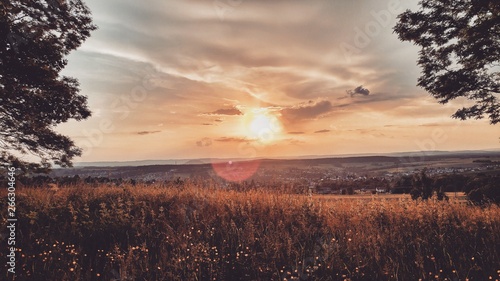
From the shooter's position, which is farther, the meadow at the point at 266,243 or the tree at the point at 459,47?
the tree at the point at 459,47

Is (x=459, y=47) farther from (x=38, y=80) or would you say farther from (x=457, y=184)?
(x=457, y=184)

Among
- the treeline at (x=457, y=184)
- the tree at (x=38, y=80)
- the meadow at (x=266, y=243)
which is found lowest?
the treeline at (x=457, y=184)

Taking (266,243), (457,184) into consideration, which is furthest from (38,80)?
(457,184)

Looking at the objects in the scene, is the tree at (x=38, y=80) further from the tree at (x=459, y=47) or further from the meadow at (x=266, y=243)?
the tree at (x=459, y=47)

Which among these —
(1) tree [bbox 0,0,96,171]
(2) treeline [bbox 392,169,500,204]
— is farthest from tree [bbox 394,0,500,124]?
(1) tree [bbox 0,0,96,171]

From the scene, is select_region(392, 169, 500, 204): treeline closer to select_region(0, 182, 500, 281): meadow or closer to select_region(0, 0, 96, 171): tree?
select_region(0, 182, 500, 281): meadow

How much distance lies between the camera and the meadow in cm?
468

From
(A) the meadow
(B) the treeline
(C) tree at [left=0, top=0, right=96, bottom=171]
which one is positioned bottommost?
(B) the treeline

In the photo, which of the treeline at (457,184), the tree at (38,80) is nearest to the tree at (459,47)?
the treeline at (457,184)

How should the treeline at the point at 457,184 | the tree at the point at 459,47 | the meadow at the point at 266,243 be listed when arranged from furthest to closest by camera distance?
1. the treeline at the point at 457,184
2. the tree at the point at 459,47
3. the meadow at the point at 266,243

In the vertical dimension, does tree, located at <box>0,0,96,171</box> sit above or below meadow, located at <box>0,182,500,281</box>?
above

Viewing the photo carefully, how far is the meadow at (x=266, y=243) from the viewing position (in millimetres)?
4680

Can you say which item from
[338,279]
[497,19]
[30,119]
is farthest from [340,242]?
[30,119]

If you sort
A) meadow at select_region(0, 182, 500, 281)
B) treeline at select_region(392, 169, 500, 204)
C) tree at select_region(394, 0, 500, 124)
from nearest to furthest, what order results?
meadow at select_region(0, 182, 500, 281) → tree at select_region(394, 0, 500, 124) → treeline at select_region(392, 169, 500, 204)
